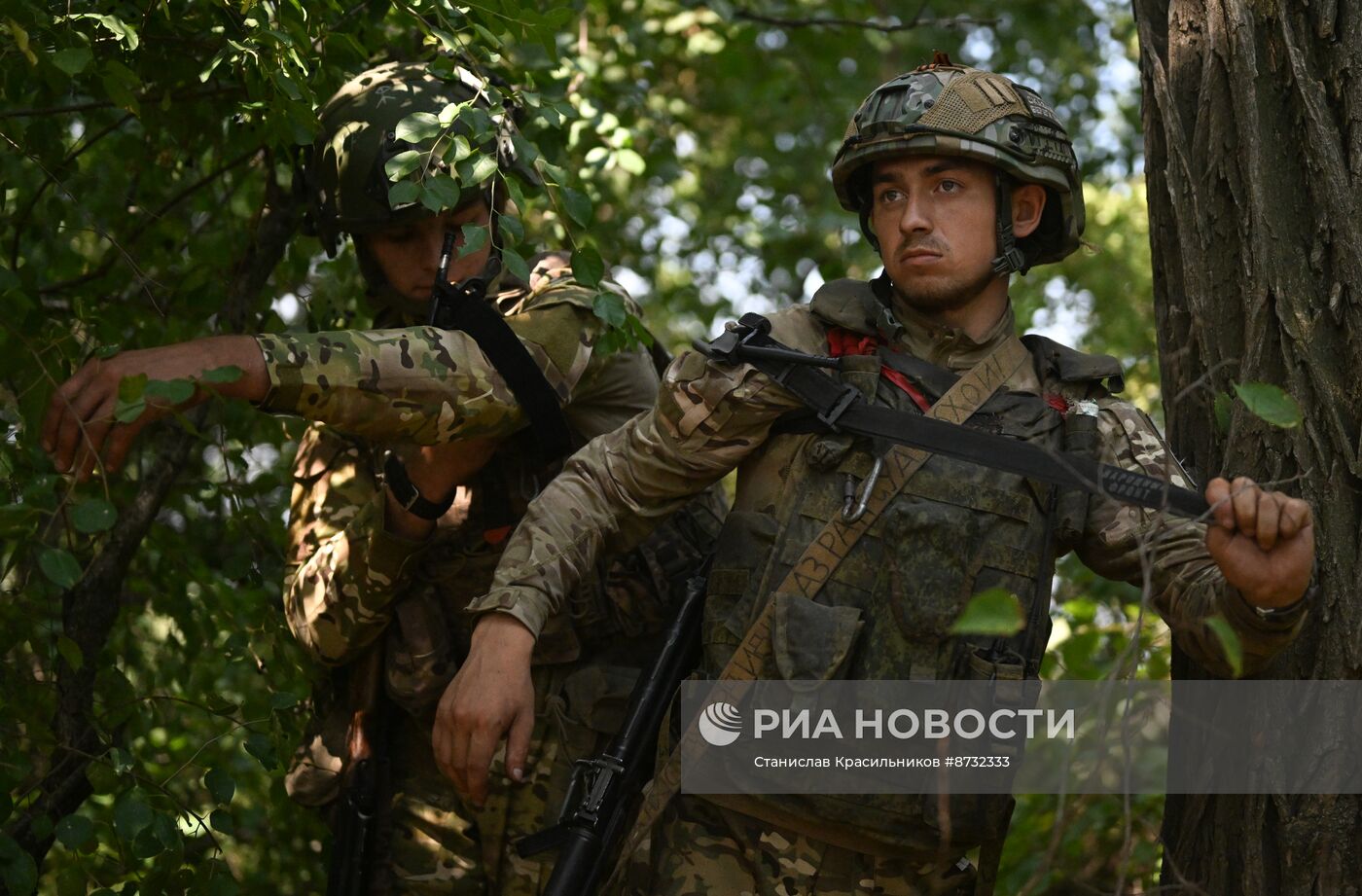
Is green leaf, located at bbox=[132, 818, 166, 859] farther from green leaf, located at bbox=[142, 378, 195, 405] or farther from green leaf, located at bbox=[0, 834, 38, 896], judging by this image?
green leaf, located at bbox=[142, 378, 195, 405]

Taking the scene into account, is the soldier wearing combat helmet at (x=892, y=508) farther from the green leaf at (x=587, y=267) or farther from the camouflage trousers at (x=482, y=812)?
the camouflage trousers at (x=482, y=812)

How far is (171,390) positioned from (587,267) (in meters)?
1.06

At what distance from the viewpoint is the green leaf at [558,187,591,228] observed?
139 inches

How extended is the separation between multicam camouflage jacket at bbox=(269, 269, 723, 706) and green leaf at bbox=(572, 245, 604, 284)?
187 millimetres

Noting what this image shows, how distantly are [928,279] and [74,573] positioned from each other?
5.98 ft

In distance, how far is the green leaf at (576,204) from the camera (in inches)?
139

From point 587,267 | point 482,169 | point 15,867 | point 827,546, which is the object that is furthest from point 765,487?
point 15,867

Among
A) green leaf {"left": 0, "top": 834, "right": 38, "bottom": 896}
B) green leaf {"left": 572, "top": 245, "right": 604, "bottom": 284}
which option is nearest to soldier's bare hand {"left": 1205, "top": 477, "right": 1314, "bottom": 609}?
→ green leaf {"left": 572, "top": 245, "right": 604, "bottom": 284}

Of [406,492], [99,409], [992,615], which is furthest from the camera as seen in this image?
[406,492]

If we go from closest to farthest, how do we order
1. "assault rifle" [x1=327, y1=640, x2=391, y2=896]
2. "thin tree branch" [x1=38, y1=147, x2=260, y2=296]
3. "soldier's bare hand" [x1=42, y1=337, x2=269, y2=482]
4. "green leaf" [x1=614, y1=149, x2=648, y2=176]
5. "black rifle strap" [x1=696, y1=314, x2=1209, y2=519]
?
"black rifle strap" [x1=696, y1=314, x2=1209, y2=519] < "soldier's bare hand" [x1=42, y1=337, x2=269, y2=482] < "assault rifle" [x1=327, y1=640, x2=391, y2=896] < "thin tree branch" [x1=38, y1=147, x2=260, y2=296] < "green leaf" [x1=614, y1=149, x2=648, y2=176]

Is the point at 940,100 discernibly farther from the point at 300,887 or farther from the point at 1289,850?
the point at 300,887

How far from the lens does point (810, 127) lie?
34.8 ft

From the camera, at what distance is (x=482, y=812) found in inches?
152

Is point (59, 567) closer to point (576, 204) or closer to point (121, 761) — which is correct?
point (121, 761)
